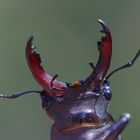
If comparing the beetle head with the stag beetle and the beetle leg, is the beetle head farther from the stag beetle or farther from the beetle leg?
the beetle leg

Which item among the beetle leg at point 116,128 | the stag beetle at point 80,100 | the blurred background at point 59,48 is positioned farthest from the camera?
the blurred background at point 59,48

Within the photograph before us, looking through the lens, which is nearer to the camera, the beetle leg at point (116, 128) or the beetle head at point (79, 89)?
the beetle leg at point (116, 128)

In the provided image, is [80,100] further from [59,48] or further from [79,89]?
[59,48]

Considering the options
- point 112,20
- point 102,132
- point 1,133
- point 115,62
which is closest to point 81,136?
point 102,132

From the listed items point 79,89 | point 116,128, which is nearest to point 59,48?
point 79,89

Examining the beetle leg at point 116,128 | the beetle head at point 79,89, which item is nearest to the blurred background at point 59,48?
the beetle head at point 79,89

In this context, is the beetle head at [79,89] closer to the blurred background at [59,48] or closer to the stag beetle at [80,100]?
the stag beetle at [80,100]

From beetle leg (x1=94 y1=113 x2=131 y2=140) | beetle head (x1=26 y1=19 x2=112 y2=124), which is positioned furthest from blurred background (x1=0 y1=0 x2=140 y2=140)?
beetle leg (x1=94 y1=113 x2=131 y2=140)
